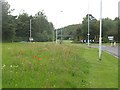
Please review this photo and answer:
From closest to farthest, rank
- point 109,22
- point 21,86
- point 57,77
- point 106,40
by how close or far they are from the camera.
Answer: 1. point 21,86
2. point 57,77
3. point 106,40
4. point 109,22

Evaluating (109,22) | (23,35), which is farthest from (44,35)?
(109,22)

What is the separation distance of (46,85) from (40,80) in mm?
584

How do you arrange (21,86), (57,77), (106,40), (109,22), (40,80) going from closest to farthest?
(21,86)
(40,80)
(57,77)
(106,40)
(109,22)

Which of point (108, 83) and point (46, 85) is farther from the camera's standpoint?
point (108, 83)

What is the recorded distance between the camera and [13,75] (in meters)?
9.37

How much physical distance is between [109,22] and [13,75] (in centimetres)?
8760

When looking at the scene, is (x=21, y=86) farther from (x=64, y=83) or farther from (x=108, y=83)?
(x=108, y=83)

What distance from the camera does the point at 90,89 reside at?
352 inches

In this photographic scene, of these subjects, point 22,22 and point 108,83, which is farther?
point 22,22

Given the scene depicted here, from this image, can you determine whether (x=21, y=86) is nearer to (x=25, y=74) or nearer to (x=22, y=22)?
(x=25, y=74)

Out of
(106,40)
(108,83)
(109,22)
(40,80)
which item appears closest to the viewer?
(40,80)

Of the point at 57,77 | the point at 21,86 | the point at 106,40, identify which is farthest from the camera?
the point at 106,40

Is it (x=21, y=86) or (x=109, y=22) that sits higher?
(x=109, y=22)

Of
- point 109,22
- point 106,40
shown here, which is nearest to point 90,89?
point 106,40
